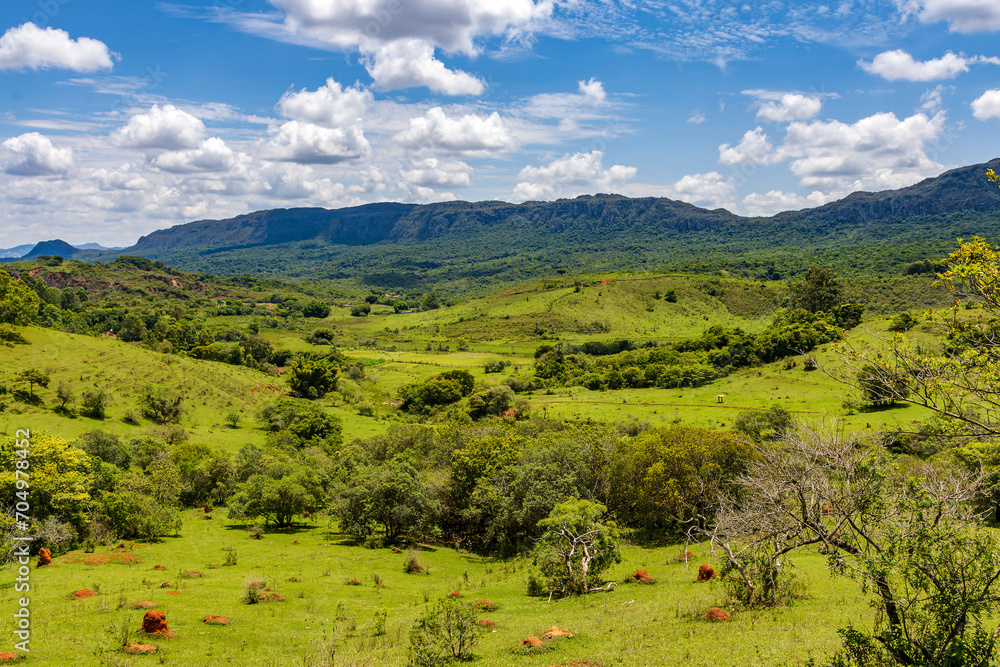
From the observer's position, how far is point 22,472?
33438 mm

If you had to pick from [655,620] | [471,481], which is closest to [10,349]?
[471,481]

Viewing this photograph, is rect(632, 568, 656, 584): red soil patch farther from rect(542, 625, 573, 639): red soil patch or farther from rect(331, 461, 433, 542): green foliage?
rect(331, 461, 433, 542): green foliage

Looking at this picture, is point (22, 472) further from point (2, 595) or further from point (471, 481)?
point (471, 481)

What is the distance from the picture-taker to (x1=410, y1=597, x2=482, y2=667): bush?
18.9 m

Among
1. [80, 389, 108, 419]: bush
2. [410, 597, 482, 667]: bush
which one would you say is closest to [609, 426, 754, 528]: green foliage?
[410, 597, 482, 667]: bush

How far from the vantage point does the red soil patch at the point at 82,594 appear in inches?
983

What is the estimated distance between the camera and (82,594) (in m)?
25.2

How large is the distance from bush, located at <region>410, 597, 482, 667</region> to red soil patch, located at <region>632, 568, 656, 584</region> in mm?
13473

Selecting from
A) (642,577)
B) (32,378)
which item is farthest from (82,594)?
(32,378)

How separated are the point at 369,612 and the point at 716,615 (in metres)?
17.1

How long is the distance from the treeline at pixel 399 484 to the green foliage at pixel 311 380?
39.3 metres

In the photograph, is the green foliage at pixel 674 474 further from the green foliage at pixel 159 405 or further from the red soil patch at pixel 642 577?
the green foliage at pixel 159 405

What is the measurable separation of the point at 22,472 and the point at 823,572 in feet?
157

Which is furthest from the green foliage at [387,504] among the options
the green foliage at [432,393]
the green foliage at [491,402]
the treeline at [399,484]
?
the green foliage at [432,393]
